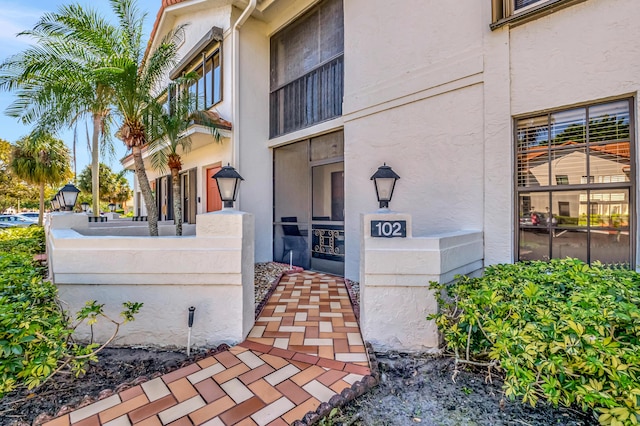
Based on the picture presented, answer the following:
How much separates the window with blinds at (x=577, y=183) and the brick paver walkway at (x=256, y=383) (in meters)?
2.89

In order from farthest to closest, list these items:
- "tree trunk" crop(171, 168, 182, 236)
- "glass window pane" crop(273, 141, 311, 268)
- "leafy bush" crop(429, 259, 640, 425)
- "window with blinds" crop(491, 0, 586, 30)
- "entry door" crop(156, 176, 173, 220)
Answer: "entry door" crop(156, 176, 173, 220) → "glass window pane" crop(273, 141, 311, 268) → "tree trunk" crop(171, 168, 182, 236) → "window with blinds" crop(491, 0, 586, 30) → "leafy bush" crop(429, 259, 640, 425)

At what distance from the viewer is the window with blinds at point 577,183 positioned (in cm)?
342

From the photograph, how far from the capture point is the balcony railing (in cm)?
647

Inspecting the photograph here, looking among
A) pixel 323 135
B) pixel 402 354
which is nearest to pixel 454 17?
pixel 323 135

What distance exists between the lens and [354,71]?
19.4 feet

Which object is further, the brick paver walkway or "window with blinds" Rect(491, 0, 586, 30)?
"window with blinds" Rect(491, 0, 586, 30)

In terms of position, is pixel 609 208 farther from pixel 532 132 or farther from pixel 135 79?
pixel 135 79

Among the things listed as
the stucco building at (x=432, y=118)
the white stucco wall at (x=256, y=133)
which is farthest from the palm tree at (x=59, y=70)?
the white stucco wall at (x=256, y=133)

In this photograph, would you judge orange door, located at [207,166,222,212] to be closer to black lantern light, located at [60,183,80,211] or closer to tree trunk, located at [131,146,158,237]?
tree trunk, located at [131,146,158,237]

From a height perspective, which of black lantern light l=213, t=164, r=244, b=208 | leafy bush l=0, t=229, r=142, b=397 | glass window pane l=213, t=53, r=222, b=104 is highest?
glass window pane l=213, t=53, r=222, b=104

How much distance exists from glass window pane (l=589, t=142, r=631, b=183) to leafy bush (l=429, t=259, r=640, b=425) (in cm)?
130

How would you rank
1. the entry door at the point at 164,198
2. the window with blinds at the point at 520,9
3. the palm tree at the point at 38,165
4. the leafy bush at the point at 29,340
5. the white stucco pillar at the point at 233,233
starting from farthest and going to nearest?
the palm tree at the point at 38,165, the entry door at the point at 164,198, the window with blinds at the point at 520,9, the white stucco pillar at the point at 233,233, the leafy bush at the point at 29,340

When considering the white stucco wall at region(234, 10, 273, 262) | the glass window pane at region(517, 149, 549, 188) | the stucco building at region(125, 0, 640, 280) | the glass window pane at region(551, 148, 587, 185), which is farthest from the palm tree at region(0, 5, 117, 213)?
the glass window pane at region(551, 148, 587, 185)

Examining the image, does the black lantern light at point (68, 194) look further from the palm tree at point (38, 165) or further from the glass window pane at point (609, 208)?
the palm tree at point (38, 165)
